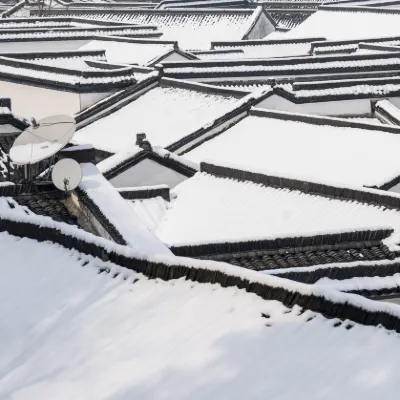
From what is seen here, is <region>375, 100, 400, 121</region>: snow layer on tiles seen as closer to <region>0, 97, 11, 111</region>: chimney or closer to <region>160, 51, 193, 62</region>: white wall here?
<region>160, 51, 193, 62</region>: white wall

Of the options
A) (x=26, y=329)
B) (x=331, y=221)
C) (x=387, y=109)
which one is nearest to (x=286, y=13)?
(x=387, y=109)

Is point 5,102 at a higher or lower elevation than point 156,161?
higher

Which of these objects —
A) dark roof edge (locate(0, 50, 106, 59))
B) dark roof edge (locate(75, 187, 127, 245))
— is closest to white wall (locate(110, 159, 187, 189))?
dark roof edge (locate(75, 187, 127, 245))

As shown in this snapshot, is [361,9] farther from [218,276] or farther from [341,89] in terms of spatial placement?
[218,276]

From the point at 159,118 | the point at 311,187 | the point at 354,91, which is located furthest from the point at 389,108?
the point at 311,187

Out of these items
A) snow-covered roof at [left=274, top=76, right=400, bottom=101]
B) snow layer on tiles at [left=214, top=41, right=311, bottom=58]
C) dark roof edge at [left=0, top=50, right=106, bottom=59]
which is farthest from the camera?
snow layer on tiles at [left=214, top=41, right=311, bottom=58]

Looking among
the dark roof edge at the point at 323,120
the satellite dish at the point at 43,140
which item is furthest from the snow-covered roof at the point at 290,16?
the satellite dish at the point at 43,140
